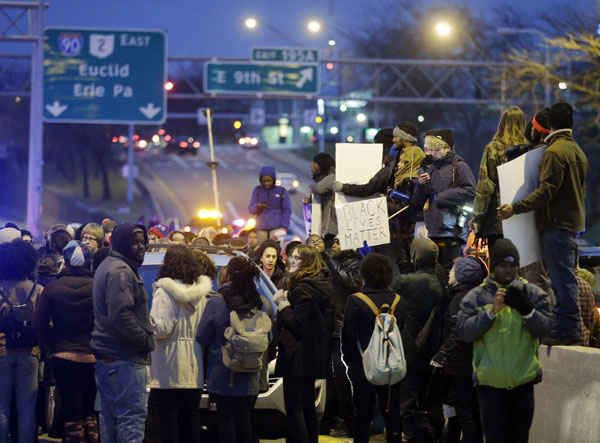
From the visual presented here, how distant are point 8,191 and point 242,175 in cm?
1725

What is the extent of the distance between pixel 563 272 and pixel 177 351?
322 centimetres

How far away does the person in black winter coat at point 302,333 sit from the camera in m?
9.02

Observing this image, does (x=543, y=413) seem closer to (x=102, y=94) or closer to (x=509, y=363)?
(x=509, y=363)

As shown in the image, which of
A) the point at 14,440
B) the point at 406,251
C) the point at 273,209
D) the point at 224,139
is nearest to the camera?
the point at 14,440

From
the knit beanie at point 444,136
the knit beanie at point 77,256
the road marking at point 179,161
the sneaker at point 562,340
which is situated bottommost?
the sneaker at point 562,340

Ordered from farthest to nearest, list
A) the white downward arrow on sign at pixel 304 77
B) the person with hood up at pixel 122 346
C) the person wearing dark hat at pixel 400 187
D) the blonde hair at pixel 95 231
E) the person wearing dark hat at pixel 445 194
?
the white downward arrow on sign at pixel 304 77 → the person wearing dark hat at pixel 400 187 → the blonde hair at pixel 95 231 → the person wearing dark hat at pixel 445 194 → the person with hood up at pixel 122 346

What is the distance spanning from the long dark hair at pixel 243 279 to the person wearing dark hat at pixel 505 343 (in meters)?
1.82

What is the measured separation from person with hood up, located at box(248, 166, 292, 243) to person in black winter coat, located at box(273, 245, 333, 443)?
7755 millimetres

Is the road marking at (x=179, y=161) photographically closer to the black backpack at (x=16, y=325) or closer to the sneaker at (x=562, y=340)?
the black backpack at (x=16, y=325)

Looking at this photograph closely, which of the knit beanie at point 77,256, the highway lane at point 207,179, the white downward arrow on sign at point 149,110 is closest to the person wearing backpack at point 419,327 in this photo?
the knit beanie at point 77,256

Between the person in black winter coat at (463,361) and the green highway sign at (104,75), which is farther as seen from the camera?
the green highway sign at (104,75)

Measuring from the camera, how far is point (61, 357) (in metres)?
8.86

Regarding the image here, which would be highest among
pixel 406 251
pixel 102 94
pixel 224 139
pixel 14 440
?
pixel 224 139

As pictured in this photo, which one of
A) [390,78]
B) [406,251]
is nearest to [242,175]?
[390,78]
